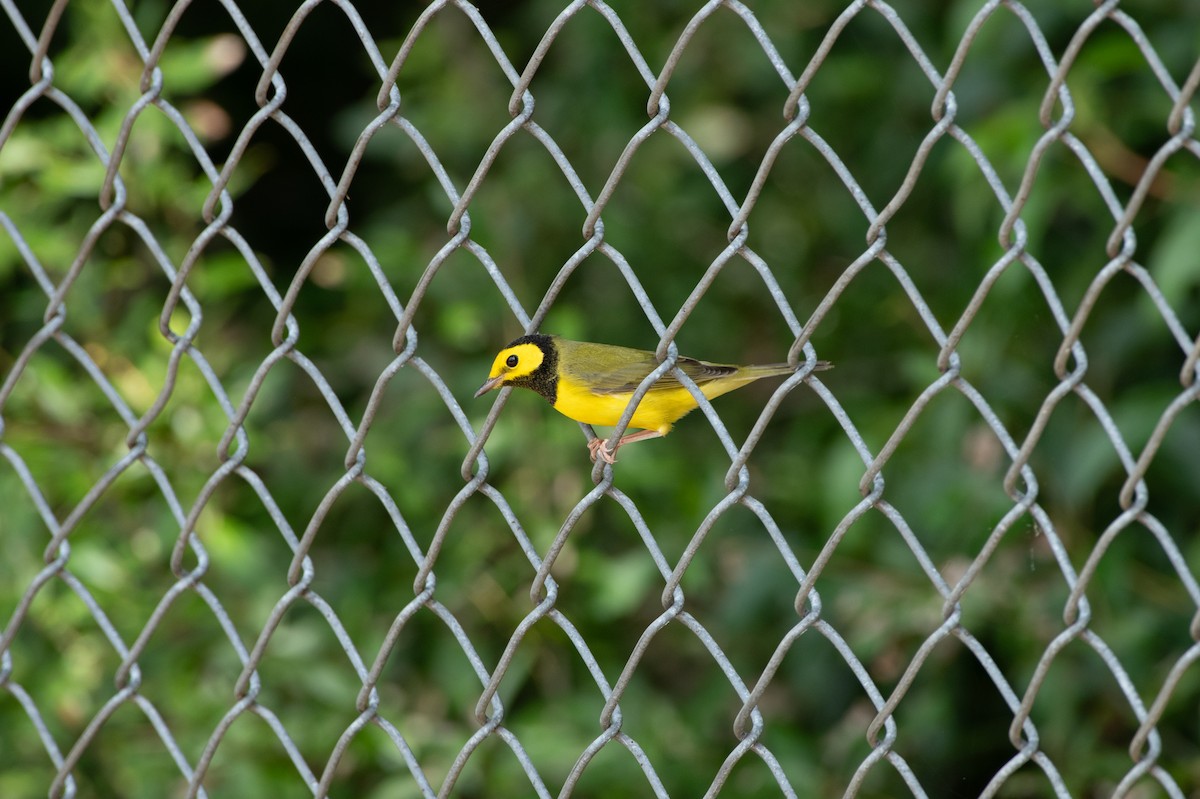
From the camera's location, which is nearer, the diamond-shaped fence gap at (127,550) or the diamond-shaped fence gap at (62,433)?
the diamond-shaped fence gap at (127,550)

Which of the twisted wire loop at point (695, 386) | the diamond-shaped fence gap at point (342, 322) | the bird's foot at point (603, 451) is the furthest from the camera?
the diamond-shaped fence gap at point (342, 322)

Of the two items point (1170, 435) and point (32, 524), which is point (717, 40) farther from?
point (32, 524)

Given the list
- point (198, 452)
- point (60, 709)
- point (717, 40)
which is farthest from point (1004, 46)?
point (60, 709)

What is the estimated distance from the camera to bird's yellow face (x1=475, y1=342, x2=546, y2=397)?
5.84 feet

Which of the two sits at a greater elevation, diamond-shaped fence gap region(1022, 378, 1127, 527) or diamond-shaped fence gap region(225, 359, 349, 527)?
diamond-shaped fence gap region(225, 359, 349, 527)

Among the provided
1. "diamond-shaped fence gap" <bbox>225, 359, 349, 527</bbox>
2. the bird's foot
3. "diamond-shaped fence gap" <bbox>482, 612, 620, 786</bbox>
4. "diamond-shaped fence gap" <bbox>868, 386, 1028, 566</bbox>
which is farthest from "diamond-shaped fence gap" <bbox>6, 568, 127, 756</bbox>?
"diamond-shaped fence gap" <bbox>868, 386, 1028, 566</bbox>

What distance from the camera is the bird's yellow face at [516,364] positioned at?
1779mm

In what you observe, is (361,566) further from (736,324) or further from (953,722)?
(953,722)

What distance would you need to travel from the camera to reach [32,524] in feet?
8.95

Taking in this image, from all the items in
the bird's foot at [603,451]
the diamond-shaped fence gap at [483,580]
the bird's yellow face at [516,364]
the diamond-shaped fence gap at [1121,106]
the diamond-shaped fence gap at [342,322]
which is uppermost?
the diamond-shaped fence gap at [342,322]

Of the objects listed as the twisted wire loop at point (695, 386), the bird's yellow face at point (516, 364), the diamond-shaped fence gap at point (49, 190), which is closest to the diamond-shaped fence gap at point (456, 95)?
the diamond-shaped fence gap at point (49, 190)

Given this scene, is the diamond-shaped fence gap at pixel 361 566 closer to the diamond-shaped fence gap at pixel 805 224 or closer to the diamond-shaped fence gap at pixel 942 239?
the diamond-shaped fence gap at pixel 805 224

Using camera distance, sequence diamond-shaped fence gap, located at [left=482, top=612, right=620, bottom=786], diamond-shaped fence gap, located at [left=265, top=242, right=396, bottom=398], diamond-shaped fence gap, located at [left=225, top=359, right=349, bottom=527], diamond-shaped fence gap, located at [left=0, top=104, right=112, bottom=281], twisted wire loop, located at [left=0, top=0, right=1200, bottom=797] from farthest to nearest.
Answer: diamond-shaped fence gap, located at [left=265, top=242, right=396, bottom=398] → diamond-shaped fence gap, located at [left=225, top=359, right=349, bottom=527] → diamond-shaped fence gap, located at [left=0, top=104, right=112, bottom=281] → diamond-shaped fence gap, located at [left=482, top=612, right=620, bottom=786] → twisted wire loop, located at [left=0, top=0, right=1200, bottom=797]

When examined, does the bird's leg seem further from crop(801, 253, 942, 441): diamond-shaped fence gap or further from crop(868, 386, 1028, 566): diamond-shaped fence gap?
crop(801, 253, 942, 441): diamond-shaped fence gap
